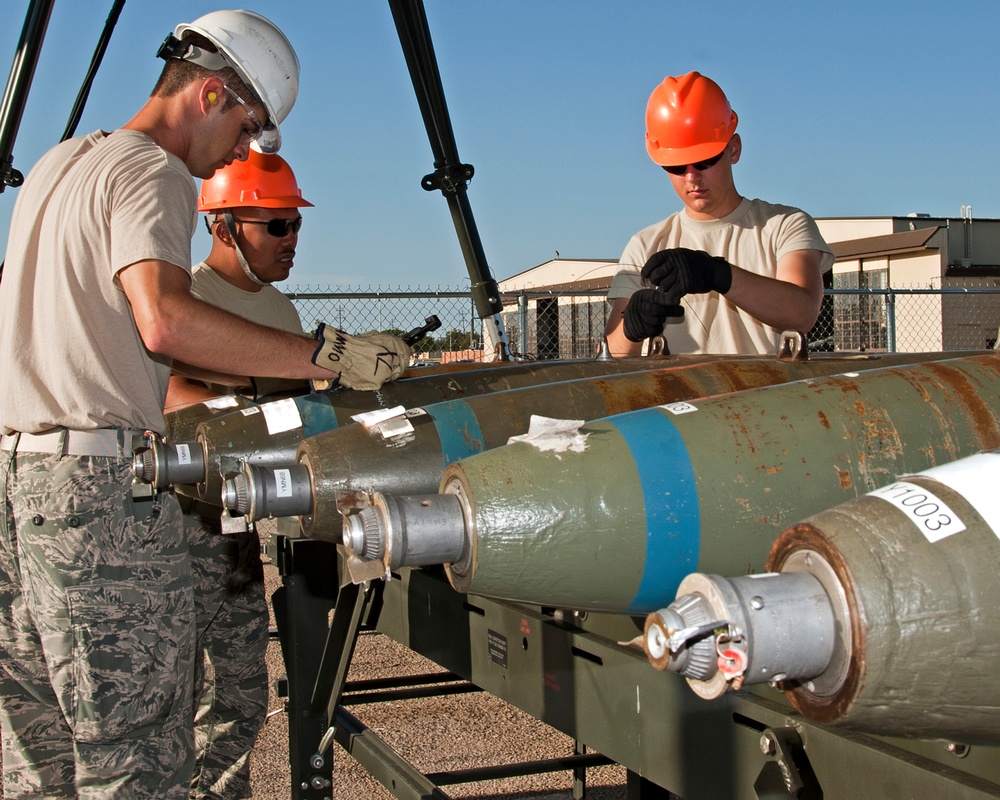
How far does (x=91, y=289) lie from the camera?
7.59ft

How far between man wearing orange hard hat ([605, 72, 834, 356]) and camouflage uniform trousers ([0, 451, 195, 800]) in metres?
1.62

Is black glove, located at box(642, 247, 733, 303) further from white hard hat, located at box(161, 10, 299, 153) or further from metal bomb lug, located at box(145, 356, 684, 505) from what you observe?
white hard hat, located at box(161, 10, 299, 153)

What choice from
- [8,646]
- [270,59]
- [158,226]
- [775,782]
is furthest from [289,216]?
[775,782]

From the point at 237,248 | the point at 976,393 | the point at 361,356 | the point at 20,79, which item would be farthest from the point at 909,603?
the point at 20,79

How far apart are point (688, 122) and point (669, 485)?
2.34 meters

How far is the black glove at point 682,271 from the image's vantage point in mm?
2855

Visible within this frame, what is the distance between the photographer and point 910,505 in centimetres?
95

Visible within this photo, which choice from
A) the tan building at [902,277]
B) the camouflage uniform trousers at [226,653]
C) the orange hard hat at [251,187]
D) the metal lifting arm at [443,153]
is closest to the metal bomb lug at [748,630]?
the camouflage uniform trousers at [226,653]

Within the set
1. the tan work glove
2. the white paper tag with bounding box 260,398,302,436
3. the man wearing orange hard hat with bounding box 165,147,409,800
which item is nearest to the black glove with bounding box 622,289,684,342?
the tan work glove

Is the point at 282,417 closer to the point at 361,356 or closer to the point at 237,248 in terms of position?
the point at 361,356

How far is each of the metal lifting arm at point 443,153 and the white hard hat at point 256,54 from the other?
2351 millimetres

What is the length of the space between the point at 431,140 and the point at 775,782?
4143 mm

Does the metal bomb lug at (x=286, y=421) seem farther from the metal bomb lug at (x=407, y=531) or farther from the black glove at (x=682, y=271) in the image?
the metal bomb lug at (x=407, y=531)

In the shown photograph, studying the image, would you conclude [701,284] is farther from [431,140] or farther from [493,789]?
[431,140]
